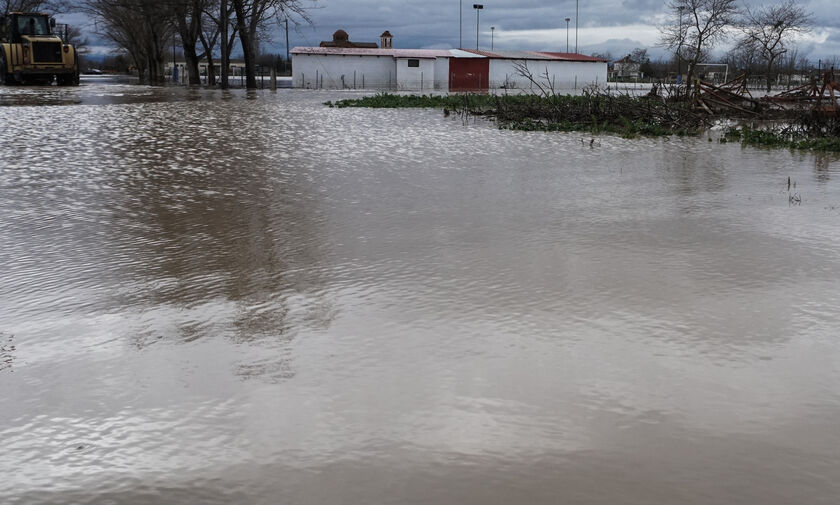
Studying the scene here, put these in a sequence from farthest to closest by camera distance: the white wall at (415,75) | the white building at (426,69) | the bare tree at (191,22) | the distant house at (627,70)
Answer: the distant house at (627,70)
the white wall at (415,75)
the white building at (426,69)
the bare tree at (191,22)

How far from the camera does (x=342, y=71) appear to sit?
184ft

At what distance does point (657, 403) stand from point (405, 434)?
3.65 ft

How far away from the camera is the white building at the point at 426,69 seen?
5519 cm

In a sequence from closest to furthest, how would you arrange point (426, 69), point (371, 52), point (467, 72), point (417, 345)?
point (417, 345) < point (371, 52) < point (426, 69) < point (467, 72)

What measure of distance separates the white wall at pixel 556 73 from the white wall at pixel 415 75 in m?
5.02

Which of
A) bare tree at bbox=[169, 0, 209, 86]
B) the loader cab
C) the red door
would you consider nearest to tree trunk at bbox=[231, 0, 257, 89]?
bare tree at bbox=[169, 0, 209, 86]

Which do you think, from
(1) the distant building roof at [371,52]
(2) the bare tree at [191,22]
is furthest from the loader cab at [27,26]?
(1) the distant building roof at [371,52]

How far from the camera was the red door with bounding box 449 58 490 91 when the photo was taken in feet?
197

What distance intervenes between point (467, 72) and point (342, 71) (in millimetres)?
9634

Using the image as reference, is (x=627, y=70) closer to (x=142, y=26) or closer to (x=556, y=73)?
(x=556, y=73)

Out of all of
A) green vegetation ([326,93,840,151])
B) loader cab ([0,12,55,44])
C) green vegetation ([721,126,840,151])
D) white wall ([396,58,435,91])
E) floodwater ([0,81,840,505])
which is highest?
loader cab ([0,12,55,44])

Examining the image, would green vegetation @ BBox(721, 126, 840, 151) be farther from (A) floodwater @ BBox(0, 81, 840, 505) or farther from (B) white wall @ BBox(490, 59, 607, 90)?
(B) white wall @ BBox(490, 59, 607, 90)

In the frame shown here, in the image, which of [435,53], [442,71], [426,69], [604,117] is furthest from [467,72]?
[604,117]

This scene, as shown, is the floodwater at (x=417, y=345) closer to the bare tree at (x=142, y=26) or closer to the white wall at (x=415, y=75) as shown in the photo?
the bare tree at (x=142, y=26)
